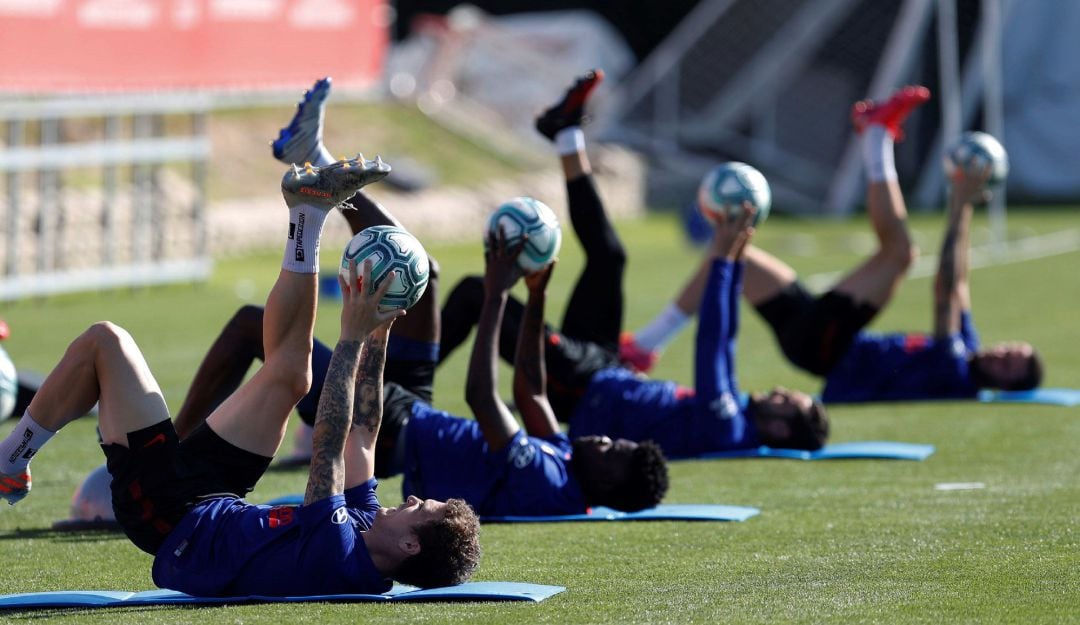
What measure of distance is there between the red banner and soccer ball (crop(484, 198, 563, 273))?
12114mm

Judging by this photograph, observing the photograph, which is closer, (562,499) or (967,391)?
(562,499)

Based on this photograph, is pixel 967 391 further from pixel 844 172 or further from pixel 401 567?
pixel 844 172

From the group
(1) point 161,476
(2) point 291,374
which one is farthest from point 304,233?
(1) point 161,476

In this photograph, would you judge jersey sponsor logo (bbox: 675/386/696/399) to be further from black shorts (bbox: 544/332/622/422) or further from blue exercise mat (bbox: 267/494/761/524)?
blue exercise mat (bbox: 267/494/761/524)

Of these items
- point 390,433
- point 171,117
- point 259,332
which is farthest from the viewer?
point 171,117

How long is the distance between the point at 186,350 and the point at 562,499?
7294mm

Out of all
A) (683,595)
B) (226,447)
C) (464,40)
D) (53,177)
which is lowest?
(683,595)

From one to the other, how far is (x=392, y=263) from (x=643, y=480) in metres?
2.07

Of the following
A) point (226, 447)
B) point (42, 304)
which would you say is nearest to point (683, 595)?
point (226, 447)

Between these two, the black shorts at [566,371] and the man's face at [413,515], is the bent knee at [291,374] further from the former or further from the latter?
the black shorts at [566,371]

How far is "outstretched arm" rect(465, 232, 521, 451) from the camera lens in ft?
25.3

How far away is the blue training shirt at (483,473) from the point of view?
798 cm

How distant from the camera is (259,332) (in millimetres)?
7770

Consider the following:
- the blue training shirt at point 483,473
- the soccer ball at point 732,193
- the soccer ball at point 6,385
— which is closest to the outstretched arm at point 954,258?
the soccer ball at point 732,193
